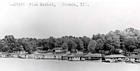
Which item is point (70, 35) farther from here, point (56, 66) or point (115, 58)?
point (115, 58)

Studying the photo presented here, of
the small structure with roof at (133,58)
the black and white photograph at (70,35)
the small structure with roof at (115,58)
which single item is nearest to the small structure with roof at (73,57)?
the black and white photograph at (70,35)

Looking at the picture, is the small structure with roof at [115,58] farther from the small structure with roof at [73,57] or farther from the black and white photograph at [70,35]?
the small structure with roof at [73,57]

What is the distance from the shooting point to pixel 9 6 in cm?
376

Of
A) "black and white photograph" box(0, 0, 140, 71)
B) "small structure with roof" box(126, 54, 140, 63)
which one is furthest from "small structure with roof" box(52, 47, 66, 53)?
"small structure with roof" box(126, 54, 140, 63)

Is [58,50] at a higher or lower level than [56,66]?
higher

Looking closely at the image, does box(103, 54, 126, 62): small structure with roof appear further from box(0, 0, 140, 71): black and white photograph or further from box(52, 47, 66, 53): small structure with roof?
box(52, 47, 66, 53): small structure with roof

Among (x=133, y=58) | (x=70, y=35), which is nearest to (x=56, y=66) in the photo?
(x=70, y=35)

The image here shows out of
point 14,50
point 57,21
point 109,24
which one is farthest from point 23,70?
point 109,24

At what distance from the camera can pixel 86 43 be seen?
3.80 meters

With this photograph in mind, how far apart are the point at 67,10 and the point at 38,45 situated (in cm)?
31

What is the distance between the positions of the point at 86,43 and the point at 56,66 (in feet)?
0.85

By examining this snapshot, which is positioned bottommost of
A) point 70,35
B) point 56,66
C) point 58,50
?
point 56,66

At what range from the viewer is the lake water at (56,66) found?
12.3 feet

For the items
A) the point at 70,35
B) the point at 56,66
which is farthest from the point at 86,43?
the point at 56,66
